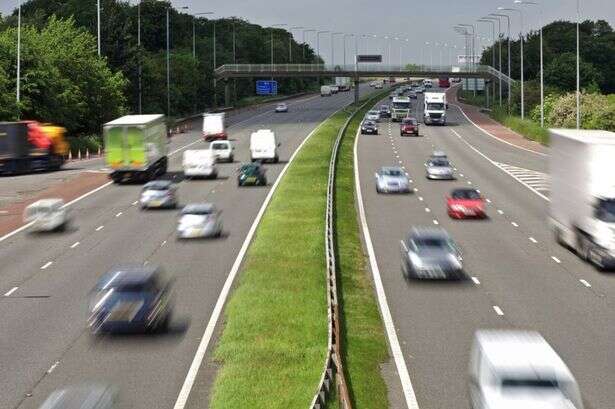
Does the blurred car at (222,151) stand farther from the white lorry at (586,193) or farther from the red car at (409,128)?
the white lorry at (586,193)

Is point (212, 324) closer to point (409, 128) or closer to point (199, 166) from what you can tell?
point (199, 166)

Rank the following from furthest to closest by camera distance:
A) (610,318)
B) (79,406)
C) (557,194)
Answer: (557,194) < (610,318) < (79,406)

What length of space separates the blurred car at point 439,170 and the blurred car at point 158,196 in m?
20.7

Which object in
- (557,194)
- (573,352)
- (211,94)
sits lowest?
(573,352)

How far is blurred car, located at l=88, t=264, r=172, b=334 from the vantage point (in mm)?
28141

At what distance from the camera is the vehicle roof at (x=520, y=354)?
19.3 metres

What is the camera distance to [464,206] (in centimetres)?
5150

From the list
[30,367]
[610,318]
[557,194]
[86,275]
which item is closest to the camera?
[30,367]

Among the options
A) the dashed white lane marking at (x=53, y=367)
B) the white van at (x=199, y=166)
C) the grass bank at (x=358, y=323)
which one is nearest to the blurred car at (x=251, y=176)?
the white van at (x=199, y=166)

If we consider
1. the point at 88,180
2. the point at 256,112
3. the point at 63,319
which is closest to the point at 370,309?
the point at 63,319

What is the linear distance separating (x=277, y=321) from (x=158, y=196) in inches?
1077

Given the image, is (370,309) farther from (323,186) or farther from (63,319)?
(323,186)

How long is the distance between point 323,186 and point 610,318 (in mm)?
33596

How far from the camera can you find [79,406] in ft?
56.8
